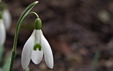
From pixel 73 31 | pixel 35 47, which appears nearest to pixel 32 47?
pixel 35 47

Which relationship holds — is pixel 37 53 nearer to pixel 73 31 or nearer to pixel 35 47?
pixel 35 47

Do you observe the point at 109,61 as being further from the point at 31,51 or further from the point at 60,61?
the point at 31,51

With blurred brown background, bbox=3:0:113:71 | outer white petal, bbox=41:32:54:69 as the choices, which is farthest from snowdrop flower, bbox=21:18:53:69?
blurred brown background, bbox=3:0:113:71

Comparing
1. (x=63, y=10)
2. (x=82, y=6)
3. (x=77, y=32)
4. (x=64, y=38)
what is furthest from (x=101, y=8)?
(x=64, y=38)

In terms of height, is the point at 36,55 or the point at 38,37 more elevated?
the point at 38,37

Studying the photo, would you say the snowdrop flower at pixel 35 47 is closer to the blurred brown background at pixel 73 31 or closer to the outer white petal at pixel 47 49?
the outer white petal at pixel 47 49

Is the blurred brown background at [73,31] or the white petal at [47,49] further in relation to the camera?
the blurred brown background at [73,31]

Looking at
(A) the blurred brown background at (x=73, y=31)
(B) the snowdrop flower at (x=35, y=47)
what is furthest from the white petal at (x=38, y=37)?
(A) the blurred brown background at (x=73, y=31)

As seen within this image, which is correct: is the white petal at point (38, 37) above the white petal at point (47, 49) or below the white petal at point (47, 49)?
above

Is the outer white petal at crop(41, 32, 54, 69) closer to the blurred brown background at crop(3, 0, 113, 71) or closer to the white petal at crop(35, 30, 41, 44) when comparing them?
the white petal at crop(35, 30, 41, 44)
